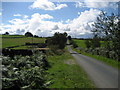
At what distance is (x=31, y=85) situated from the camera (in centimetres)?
726

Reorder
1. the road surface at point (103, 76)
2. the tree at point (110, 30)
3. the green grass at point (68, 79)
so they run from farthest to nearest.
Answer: the tree at point (110, 30)
the road surface at point (103, 76)
the green grass at point (68, 79)

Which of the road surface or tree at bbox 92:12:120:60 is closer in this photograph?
the road surface

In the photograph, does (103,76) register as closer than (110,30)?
Yes

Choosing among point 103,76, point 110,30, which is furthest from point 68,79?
point 110,30

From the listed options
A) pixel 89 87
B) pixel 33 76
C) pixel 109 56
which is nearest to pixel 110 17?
pixel 109 56

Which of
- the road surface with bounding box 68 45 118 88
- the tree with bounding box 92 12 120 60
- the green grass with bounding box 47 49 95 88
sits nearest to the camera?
the green grass with bounding box 47 49 95 88

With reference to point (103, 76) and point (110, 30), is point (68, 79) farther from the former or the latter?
point (110, 30)

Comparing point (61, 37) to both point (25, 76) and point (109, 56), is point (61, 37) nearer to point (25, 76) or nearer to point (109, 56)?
point (109, 56)

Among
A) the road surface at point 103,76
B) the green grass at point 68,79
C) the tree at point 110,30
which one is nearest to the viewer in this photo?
the green grass at point 68,79

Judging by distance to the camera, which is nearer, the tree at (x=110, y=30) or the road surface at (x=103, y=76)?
the road surface at (x=103, y=76)

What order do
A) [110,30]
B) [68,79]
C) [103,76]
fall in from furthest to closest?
[110,30] < [103,76] < [68,79]

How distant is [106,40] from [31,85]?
62.8 ft

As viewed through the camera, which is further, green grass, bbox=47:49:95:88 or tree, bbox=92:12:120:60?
tree, bbox=92:12:120:60

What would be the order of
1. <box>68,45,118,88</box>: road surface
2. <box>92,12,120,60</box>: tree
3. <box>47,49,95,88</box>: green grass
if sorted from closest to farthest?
<box>47,49,95,88</box>: green grass
<box>68,45,118,88</box>: road surface
<box>92,12,120,60</box>: tree
